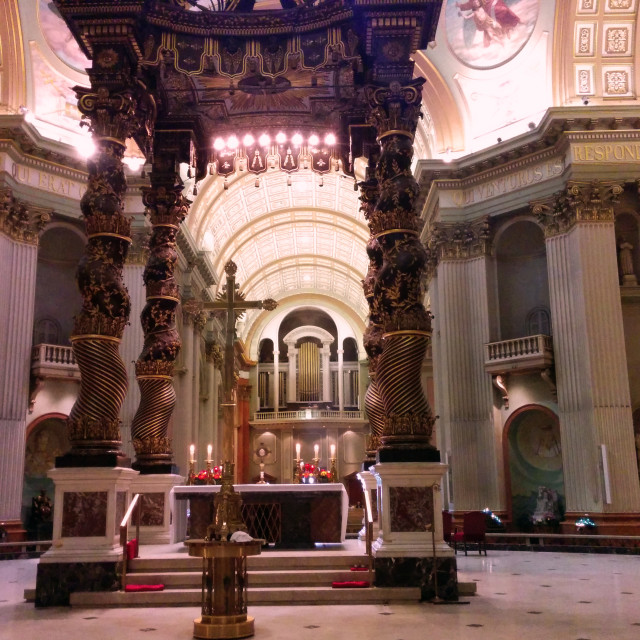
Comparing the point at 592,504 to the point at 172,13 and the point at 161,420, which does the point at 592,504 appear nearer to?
the point at 161,420

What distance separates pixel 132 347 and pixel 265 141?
9.20 meters

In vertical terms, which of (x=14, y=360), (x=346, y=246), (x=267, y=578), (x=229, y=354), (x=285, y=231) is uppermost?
(x=285, y=231)

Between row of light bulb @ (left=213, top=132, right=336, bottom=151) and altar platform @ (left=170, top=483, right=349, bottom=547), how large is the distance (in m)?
4.95

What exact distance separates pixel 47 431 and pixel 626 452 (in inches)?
550

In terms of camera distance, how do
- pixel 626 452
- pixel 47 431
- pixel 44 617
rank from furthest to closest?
pixel 47 431 → pixel 626 452 → pixel 44 617

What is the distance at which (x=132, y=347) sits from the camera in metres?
19.0

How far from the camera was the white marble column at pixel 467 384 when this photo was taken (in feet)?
63.3

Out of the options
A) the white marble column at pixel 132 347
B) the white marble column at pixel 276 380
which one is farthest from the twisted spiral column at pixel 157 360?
the white marble column at pixel 276 380

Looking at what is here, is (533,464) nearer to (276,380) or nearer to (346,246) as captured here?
(346,246)

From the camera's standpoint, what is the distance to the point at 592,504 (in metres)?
16.9

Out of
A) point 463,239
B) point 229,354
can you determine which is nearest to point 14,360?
point 229,354

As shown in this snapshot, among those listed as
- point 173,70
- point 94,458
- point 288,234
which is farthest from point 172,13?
point 288,234

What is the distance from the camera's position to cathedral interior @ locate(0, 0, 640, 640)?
27.4 ft

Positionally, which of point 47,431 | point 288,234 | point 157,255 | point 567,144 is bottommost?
point 47,431
